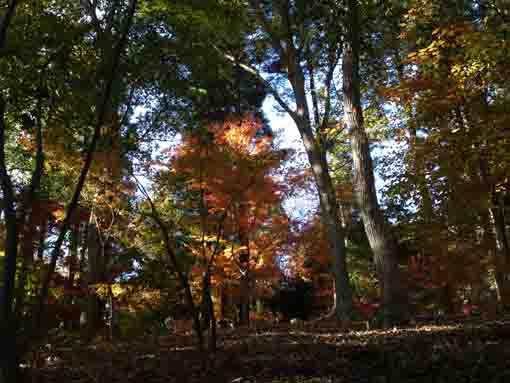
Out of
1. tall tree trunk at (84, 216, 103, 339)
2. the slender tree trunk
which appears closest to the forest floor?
the slender tree trunk

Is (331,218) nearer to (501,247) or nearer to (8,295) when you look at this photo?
(501,247)

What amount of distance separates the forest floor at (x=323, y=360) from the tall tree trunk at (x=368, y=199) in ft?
2.33

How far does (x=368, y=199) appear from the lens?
7598 mm

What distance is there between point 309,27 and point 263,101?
9.05 metres

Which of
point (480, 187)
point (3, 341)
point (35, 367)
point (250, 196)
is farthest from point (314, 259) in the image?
point (3, 341)

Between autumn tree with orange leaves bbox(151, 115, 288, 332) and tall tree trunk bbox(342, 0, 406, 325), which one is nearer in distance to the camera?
tall tree trunk bbox(342, 0, 406, 325)

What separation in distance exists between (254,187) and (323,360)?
816cm

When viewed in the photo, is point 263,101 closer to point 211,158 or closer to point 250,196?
point 250,196

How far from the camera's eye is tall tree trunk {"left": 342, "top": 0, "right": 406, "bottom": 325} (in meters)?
7.16

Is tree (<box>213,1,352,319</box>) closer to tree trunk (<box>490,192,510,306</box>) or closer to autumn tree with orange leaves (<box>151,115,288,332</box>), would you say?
autumn tree with orange leaves (<box>151,115,288,332</box>)

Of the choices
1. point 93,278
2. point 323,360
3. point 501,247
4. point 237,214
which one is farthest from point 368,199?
point 93,278

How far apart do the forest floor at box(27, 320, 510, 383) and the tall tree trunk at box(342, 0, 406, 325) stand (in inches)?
28.0

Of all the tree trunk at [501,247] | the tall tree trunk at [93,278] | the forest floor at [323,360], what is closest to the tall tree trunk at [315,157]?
the forest floor at [323,360]

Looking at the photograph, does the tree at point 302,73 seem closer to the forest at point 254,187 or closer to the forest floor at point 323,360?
the forest at point 254,187
